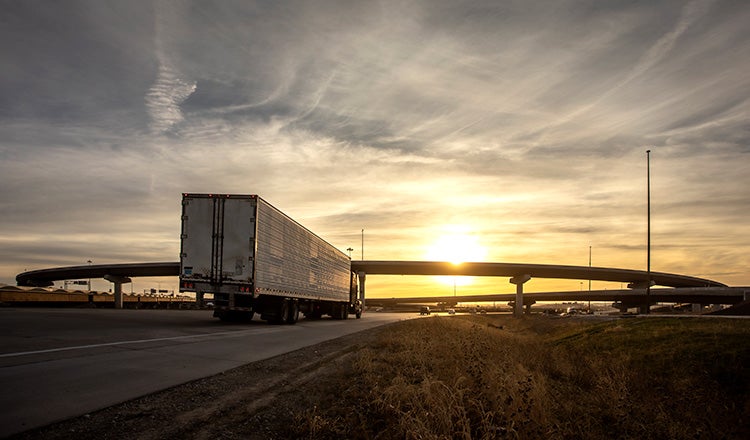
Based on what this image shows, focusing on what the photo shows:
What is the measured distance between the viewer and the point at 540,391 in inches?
297

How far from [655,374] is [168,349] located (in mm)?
12091

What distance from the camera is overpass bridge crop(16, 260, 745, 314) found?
9050 cm

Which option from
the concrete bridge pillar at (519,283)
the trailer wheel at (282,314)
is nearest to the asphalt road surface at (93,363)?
the trailer wheel at (282,314)

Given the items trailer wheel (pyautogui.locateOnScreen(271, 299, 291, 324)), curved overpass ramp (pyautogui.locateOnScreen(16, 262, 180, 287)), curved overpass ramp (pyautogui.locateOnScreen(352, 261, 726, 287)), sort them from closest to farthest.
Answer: trailer wheel (pyautogui.locateOnScreen(271, 299, 291, 324))
curved overpass ramp (pyautogui.locateOnScreen(16, 262, 180, 287))
curved overpass ramp (pyautogui.locateOnScreen(352, 261, 726, 287))

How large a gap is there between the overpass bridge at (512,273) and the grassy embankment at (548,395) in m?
80.1

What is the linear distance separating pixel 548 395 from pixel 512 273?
3832 inches

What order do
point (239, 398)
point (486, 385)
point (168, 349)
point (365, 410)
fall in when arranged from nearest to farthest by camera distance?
point (365, 410) → point (239, 398) → point (486, 385) → point (168, 349)

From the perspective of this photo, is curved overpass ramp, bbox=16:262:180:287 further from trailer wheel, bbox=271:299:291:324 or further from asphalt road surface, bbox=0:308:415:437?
asphalt road surface, bbox=0:308:415:437

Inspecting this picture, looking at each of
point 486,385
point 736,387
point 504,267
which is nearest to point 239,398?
point 486,385

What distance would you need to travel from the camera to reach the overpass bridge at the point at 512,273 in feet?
297

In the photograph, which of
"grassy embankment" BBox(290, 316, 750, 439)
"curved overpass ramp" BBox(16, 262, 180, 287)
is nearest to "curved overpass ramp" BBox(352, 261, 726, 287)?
"curved overpass ramp" BBox(16, 262, 180, 287)

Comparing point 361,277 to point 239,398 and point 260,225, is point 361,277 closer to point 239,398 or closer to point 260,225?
point 260,225

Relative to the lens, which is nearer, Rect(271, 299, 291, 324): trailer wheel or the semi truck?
the semi truck

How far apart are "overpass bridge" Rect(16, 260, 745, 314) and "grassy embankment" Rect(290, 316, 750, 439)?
80.1 meters
